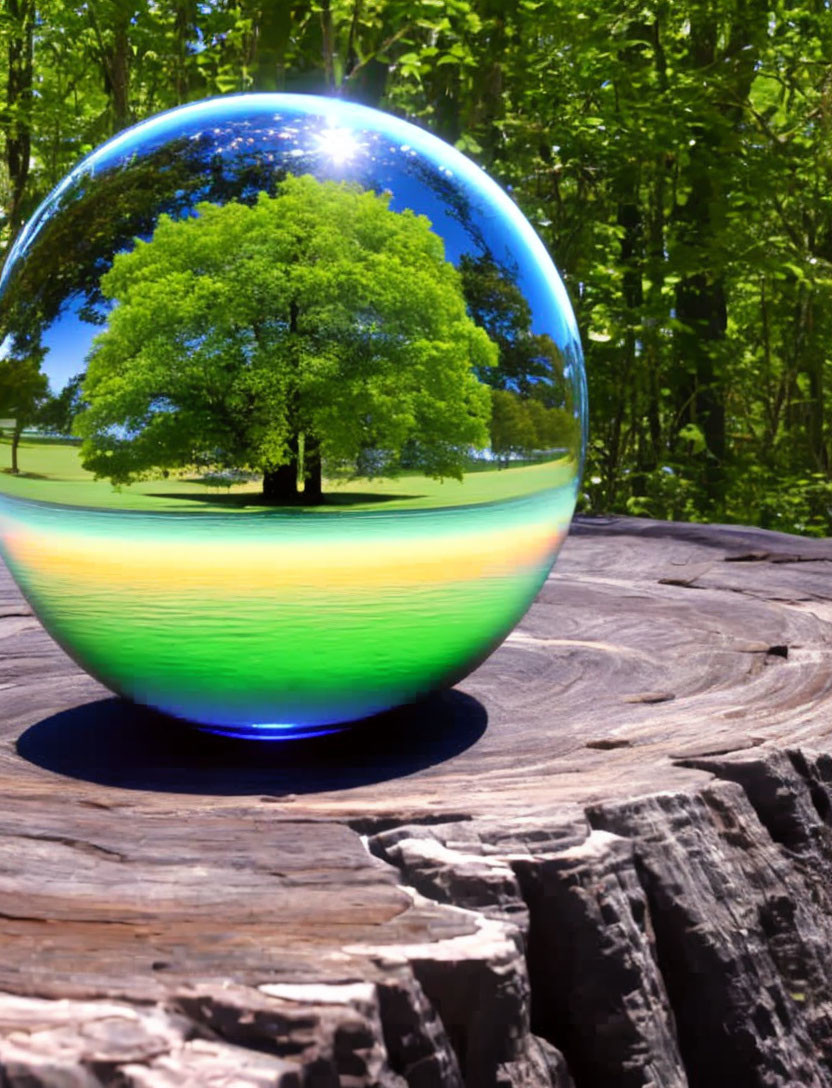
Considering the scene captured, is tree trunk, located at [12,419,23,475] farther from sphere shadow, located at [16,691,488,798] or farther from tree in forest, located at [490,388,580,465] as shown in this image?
tree in forest, located at [490,388,580,465]

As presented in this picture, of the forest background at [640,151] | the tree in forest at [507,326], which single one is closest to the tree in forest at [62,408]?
the tree in forest at [507,326]

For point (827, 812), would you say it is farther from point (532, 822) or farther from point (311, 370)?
point (311, 370)

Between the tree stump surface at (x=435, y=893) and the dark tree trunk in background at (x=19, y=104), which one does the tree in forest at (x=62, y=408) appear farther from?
the dark tree trunk in background at (x=19, y=104)

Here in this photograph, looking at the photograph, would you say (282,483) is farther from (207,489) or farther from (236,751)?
(236,751)

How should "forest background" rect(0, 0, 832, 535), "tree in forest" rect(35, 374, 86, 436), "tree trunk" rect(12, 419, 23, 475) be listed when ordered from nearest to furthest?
"tree in forest" rect(35, 374, 86, 436)
"tree trunk" rect(12, 419, 23, 475)
"forest background" rect(0, 0, 832, 535)

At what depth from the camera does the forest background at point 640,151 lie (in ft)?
26.1

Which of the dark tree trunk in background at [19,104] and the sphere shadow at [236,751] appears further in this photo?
the dark tree trunk in background at [19,104]

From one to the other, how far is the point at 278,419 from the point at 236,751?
813 mm

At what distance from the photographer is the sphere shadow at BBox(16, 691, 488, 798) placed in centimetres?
245

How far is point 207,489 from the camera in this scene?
228 cm

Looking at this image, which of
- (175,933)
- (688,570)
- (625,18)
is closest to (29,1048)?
(175,933)

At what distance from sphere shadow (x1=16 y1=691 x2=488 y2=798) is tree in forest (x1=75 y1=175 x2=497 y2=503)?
599mm

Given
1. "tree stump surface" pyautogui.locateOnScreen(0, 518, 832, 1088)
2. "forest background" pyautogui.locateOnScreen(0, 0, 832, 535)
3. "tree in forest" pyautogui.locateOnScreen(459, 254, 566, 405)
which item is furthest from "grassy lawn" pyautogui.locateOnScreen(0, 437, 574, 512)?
"forest background" pyautogui.locateOnScreen(0, 0, 832, 535)

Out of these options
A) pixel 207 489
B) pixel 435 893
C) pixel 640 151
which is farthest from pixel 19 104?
pixel 435 893
